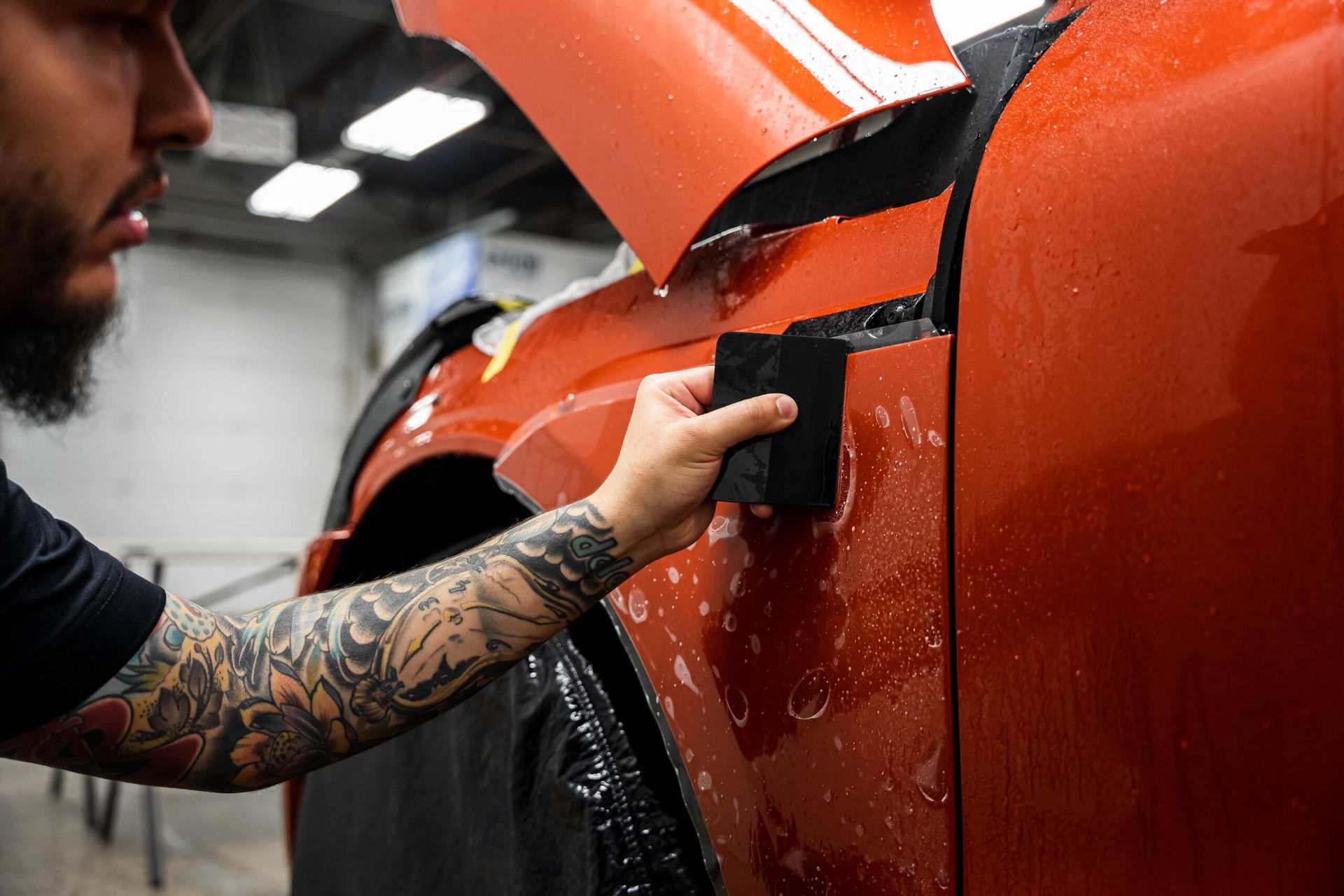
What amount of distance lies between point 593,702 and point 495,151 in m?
9.85

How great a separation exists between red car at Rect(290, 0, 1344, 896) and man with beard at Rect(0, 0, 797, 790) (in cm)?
9

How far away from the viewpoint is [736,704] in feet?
2.57

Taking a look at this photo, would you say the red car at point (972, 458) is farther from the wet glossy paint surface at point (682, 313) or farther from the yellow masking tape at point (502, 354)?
the yellow masking tape at point (502, 354)

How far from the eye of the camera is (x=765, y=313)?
0.84 meters

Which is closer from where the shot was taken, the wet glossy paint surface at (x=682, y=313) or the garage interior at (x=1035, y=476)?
the garage interior at (x=1035, y=476)

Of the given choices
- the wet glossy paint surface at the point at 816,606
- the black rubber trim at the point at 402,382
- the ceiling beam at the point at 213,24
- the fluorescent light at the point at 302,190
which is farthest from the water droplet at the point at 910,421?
the fluorescent light at the point at 302,190

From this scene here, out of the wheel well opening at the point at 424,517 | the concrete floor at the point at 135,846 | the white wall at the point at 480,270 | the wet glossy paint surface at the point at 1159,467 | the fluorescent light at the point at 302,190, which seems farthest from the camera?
the fluorescent light at the point at 302,190

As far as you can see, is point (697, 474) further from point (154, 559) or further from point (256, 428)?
point (256, 428)

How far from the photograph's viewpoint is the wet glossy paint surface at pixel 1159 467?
0.49 m

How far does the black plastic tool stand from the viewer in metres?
0.71

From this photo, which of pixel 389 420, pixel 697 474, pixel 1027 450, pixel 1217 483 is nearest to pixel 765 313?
pixel 697 474

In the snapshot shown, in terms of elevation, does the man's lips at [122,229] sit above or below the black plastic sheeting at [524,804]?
above

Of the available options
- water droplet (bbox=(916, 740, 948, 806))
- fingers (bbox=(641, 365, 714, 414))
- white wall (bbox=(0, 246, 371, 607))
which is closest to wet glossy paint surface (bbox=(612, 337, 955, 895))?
water droplet (bbox=(916, 740, 948, 806))

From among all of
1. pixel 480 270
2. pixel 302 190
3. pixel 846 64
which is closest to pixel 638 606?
pixel 846 64
